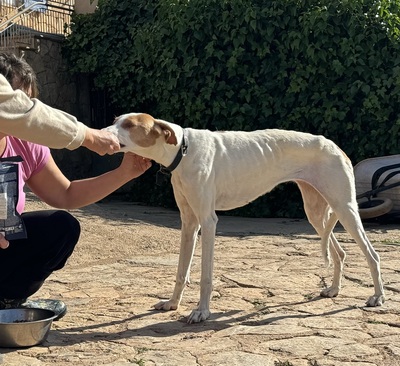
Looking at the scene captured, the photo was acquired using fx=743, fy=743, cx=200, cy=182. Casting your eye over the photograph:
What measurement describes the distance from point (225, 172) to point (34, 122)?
1744mm

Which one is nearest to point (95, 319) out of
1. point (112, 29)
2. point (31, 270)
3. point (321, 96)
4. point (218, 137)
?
point (31, 270)

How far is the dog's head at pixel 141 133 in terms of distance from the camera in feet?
13.8

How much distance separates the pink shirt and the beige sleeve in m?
0.81

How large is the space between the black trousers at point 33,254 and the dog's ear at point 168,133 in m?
0.73

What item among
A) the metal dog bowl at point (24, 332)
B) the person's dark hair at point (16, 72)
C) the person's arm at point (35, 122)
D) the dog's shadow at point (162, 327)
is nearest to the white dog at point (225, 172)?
the dog's shadow at point (162, 327)

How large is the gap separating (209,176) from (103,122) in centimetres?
762

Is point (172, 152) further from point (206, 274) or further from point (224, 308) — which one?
point (224, 308)

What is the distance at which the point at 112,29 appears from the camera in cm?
1089

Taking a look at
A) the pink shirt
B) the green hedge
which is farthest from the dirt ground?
the green hedge

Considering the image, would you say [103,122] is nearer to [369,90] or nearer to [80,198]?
[369,90]

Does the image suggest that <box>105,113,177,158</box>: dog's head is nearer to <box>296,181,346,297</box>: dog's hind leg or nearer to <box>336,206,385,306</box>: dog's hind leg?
<box>296,181,346,297</box>: dog's hind leg

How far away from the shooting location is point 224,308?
15.2ft

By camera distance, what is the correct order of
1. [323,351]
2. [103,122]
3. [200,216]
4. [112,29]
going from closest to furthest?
1. [323,351]
2. [200,216]
3. [112,29]
4. [103,122]

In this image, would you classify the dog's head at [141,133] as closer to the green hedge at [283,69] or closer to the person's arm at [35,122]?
the person's arm at [35,122]
